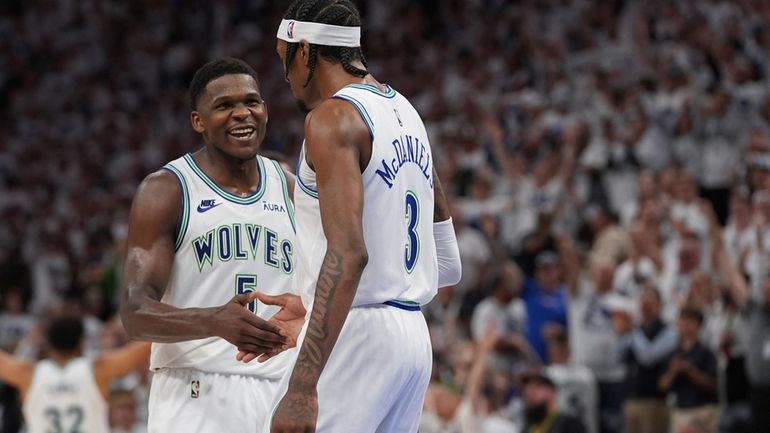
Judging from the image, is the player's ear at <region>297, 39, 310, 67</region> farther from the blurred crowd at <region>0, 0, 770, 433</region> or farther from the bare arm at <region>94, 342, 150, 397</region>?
the blurred crowd at <region>0, 0, 770, 433</region>

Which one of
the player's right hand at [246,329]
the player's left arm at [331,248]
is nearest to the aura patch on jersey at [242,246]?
the player's right hand at [246,329]

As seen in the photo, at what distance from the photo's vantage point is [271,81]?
2095cm

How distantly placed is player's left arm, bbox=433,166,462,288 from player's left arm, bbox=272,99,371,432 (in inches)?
32.2

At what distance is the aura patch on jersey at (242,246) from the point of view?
5371 mm

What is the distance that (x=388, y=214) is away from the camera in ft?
14.5

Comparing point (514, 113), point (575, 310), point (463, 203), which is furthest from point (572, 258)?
point (514, 113)

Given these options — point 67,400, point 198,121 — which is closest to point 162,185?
point 198,121

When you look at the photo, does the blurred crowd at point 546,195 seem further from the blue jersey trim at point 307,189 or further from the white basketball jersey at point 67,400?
the blue jersey trim at point 307,189

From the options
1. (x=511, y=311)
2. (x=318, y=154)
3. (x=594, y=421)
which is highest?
(x=318, y=154)

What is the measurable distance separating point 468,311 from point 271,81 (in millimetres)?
9374

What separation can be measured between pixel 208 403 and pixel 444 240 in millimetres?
1228

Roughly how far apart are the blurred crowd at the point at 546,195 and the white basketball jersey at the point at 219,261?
4.63 m

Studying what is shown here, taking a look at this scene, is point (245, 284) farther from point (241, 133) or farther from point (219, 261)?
point (241, 133)

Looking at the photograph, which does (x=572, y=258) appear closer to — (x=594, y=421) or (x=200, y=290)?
(x=594, y=421)
